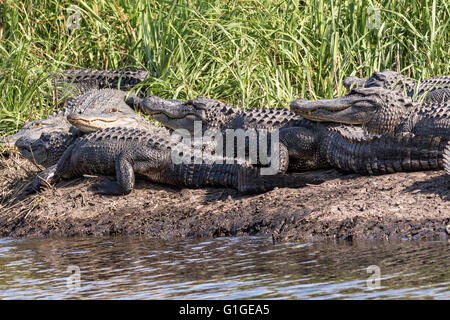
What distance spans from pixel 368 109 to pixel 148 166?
184 cm

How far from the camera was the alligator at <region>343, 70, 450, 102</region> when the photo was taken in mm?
7410

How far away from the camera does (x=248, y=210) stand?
17.9 feet

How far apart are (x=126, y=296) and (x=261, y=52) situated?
4.59 meters

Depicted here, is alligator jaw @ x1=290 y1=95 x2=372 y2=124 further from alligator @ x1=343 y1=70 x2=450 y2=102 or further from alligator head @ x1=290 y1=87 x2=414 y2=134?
alligator @ x1=343 y1=70 x2=450 y2=102

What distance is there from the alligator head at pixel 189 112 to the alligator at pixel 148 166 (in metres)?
0.64

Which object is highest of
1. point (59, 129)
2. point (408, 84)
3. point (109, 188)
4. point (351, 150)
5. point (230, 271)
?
point (408, 84)

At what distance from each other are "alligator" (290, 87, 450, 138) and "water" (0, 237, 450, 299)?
160 cm

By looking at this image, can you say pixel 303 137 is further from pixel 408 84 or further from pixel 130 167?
pixel 408 84

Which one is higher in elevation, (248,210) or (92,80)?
(92,80)

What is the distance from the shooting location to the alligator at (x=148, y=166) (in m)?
5.77

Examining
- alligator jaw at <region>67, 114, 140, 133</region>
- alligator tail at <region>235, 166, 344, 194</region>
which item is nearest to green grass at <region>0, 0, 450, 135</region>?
alligator jaw at <region>67, 114, 140, 133</region>

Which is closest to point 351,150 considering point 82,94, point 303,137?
point 303,137

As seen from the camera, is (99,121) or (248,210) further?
(99,121)

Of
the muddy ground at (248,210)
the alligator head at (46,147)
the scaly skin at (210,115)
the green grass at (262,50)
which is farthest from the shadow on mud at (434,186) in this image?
the alligator head at (46,147)
